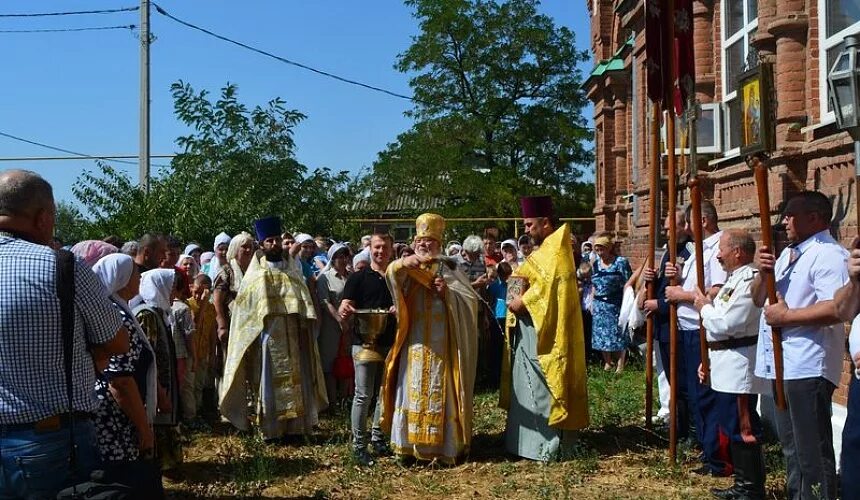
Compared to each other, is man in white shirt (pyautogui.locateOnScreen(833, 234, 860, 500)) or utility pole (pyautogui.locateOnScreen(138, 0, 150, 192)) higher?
utility pole (pyautogui.locateOnScreen(138, 0, 150, 192))

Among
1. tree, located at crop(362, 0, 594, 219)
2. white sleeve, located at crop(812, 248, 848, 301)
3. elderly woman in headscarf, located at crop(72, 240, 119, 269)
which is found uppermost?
tree, located at crop(362, 0, 594, 219)

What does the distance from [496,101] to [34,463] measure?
35077mm

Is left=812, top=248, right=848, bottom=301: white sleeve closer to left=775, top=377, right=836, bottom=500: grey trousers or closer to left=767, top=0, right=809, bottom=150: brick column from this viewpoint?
left=775, top=377, right=836, bottom=500: grey trousers

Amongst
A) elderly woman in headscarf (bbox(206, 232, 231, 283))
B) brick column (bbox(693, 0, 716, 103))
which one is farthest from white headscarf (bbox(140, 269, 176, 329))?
brick column (bbox(693, 0, 716, 103))

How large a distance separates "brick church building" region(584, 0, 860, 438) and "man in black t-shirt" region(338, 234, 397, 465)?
3.05m

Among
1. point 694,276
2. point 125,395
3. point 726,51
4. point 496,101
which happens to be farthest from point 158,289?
point 496,101

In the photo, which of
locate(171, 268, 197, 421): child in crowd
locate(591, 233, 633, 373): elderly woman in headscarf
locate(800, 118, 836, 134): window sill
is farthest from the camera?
locate(591, 233, 633, 373): elderly woman in headscarf

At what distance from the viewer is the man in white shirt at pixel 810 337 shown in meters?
4.71

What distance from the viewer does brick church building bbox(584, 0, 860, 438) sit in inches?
297

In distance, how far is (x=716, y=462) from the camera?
634 cm

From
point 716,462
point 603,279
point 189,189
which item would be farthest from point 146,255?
point 189,189

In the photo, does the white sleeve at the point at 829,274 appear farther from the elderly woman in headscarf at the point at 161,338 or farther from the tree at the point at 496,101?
the tree at the point at 496,101

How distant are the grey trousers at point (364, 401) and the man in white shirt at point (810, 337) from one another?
3255mm

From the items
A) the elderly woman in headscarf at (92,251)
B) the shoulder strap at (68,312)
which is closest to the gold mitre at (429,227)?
the elderly woman in headscarf at (92,251)
